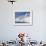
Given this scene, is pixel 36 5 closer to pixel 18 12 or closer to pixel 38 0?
pixel 38 0

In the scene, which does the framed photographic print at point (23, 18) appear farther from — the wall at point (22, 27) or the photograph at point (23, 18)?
the wall at point (22, 27)

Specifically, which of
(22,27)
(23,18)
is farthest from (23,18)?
(22,27)

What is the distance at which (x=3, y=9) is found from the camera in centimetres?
505

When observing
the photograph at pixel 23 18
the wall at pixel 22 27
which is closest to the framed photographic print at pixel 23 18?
the photograph at pixel 23 18

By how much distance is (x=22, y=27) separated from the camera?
16.4 ft

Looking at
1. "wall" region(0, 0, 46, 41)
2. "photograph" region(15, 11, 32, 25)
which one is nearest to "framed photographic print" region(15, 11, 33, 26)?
"photograph" region(15, 11, 32, 25)

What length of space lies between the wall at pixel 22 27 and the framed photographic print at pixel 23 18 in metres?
0.13

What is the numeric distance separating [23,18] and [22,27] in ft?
1.09

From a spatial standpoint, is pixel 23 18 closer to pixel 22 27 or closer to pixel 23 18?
pixel 23 18

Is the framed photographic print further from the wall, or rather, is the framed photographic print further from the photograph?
the wall

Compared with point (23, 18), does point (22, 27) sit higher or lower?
lower

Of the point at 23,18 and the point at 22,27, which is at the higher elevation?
the point at 23,18

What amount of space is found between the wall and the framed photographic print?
0.42 feet

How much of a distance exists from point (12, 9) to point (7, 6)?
0.71 feet
